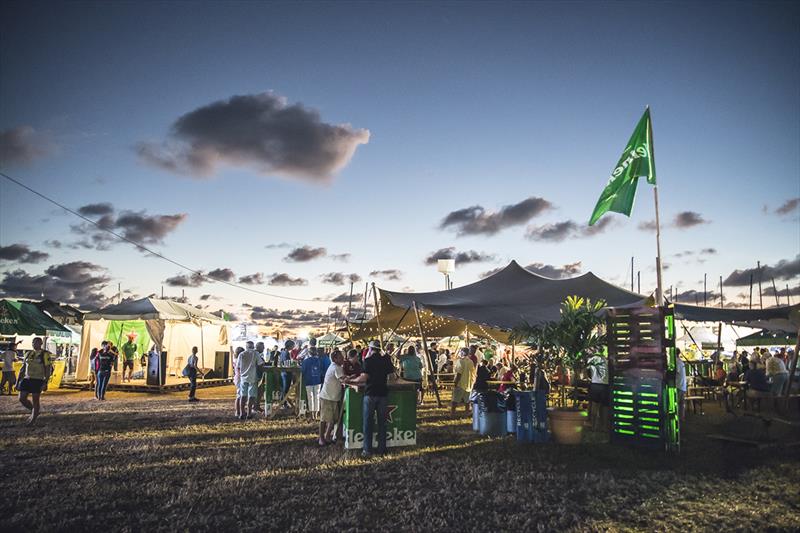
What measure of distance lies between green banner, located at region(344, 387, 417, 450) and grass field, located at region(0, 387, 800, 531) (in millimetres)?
309

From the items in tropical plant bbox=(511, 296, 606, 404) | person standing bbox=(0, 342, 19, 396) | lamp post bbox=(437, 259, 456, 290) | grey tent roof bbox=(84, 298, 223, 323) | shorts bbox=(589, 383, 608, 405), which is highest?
lamp post bbox=(437, 259, 456, 290)

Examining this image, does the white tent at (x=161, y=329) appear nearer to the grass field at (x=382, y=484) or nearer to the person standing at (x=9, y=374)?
the person standing at (x=9, y=374)

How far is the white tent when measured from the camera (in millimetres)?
18828

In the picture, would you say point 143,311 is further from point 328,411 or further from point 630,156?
point 630,156

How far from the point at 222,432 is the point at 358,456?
3.34 m

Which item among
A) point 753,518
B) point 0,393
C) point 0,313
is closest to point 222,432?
point 753,518

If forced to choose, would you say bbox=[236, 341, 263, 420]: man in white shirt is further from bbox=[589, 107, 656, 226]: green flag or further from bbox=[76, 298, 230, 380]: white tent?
bbox=[76, 298, 230, 380]: white tent

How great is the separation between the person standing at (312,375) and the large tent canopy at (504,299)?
324 centimetres

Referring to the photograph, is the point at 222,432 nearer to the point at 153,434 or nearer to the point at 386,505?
the point at 153,434

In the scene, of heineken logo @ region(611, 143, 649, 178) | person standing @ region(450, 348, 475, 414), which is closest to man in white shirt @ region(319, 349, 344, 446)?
person standing @ region(450, 348, 475, 414)

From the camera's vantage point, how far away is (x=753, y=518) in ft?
15.8

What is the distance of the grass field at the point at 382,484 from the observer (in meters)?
4.65

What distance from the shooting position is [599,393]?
373 inches

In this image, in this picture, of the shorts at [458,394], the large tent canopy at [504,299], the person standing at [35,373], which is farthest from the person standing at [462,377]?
the person standing at [35,373]
